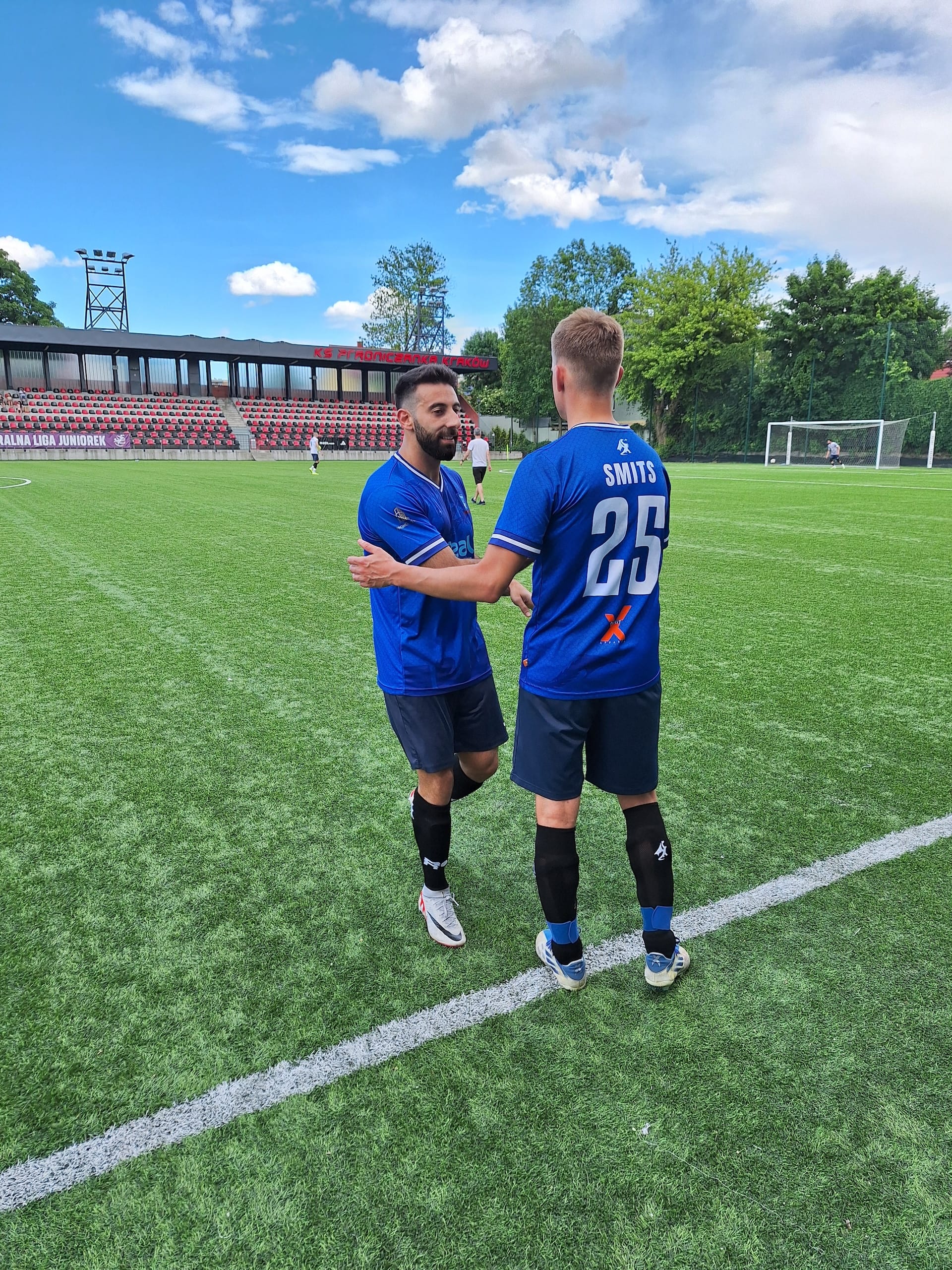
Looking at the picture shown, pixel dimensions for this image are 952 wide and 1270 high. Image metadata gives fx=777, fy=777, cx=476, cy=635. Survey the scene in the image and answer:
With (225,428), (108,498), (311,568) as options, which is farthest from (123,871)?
(225,428)

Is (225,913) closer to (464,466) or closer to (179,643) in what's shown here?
(179,643)

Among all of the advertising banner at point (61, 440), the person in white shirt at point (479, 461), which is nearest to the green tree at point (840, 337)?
the person in white shirt at point (479, 461)

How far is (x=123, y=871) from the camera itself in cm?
317

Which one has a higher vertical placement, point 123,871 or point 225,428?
point 225,428

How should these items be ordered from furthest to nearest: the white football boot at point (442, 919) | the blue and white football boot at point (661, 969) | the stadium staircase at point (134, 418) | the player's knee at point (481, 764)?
the stadium staircase at point (134, 418), the player's knee at point (481, 764), the white football boot at point (442, 919), the blue and white football boot at point (661, 969)

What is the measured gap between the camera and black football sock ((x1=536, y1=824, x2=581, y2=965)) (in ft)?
7.75

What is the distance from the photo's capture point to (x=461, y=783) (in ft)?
10.1

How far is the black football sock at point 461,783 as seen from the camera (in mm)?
3057

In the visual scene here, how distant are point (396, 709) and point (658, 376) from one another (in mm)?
50737

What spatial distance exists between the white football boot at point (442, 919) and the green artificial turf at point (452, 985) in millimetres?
61

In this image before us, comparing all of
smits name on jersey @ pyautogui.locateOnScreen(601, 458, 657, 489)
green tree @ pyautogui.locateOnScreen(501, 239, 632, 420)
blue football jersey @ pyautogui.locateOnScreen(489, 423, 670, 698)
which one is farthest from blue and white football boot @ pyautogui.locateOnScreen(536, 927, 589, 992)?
green tree @ pyautogui.locateOnScreen(501, 239, 632, 420)

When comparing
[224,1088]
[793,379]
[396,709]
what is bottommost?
[224,1088]

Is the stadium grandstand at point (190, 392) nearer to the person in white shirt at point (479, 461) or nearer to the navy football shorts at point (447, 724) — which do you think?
the person in white shirt at point (479, 461)

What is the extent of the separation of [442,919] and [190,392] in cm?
5608
